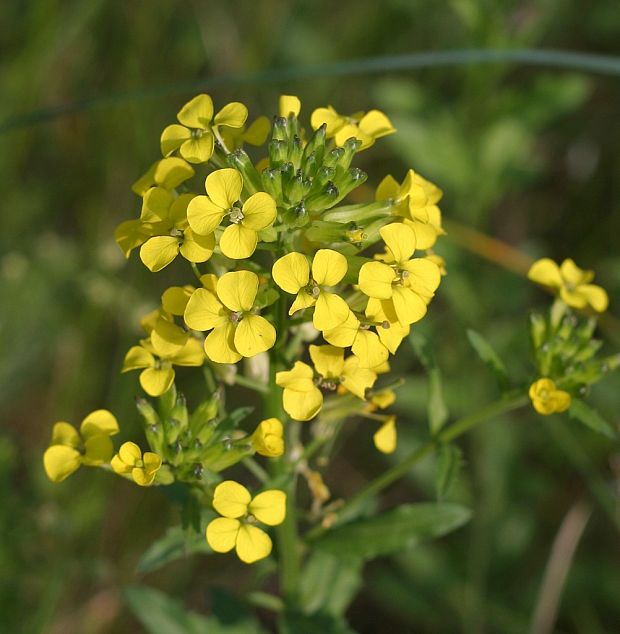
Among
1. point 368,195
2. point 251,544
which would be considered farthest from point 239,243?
point 368,195

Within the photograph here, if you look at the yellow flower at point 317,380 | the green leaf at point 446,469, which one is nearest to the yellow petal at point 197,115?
the yellow flower at point 317,380

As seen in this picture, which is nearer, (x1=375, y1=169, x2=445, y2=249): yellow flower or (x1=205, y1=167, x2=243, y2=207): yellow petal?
(x1=205, y1=167, x2=243, y2=207): yellow petal

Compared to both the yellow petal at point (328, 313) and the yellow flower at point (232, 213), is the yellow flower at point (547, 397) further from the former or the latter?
the yellow flower at point (232, 213)

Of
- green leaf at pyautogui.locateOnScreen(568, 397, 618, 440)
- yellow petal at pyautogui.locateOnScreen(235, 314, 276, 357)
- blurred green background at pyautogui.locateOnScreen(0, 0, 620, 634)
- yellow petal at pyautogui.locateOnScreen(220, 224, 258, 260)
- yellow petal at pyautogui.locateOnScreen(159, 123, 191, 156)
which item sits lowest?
blurred green background at pyautogui.locateOnScreen(0, 0, 620, 634)

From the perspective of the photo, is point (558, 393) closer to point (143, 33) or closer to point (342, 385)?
point (342, 385)

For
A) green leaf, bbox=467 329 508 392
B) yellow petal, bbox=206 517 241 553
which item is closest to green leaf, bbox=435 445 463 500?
Result: green leaf, bbox=467 329 508 392

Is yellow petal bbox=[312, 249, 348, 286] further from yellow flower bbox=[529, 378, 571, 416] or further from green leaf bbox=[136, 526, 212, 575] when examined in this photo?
green leaf bbox=[136, 526, 212, 575]
